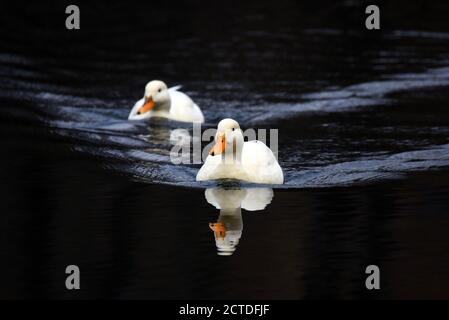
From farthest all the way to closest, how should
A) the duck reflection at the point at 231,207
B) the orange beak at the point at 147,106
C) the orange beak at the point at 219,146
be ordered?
1. the orange beak at the point at 147,106
2. the orange beak at the point at 219,146
3. the duck reflection at the point at 231,207

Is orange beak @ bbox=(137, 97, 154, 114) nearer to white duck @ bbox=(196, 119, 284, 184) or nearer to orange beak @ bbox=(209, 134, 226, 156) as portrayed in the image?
white duck @ bbox=(196, 119, 284, 184)

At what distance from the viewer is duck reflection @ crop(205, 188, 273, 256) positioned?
35.6ft

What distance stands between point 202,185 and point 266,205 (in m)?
1.16

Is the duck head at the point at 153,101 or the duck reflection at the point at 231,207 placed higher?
the duck head at the point at 153,101

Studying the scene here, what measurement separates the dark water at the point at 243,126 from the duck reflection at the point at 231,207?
0.04 metres

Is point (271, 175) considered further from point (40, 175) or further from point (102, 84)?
point (102, 84)

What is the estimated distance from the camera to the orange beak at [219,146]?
12430 millimetres

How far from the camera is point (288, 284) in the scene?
9.55 meters

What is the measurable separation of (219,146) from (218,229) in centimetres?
144

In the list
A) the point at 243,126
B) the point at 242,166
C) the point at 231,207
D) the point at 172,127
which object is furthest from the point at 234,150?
the point at 172,127

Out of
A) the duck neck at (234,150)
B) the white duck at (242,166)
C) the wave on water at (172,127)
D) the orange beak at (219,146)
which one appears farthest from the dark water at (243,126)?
the orange beak at (219,146)

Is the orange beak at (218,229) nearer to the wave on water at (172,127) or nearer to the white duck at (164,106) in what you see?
the wave on water at (172,127)

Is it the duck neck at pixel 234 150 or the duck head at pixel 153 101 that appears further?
the duck head at pixel 153 101

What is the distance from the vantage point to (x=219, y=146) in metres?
12.4
